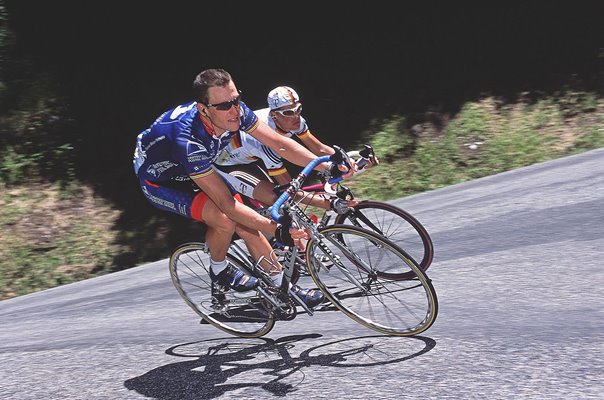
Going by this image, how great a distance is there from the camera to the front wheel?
639cm

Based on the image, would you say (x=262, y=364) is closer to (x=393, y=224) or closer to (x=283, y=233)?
(x=283, y=233)

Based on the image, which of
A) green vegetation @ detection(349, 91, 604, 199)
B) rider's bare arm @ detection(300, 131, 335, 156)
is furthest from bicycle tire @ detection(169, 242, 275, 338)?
green vegetation @ detection(349, 91, 604, 199)

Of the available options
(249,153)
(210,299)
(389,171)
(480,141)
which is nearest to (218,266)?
(210,299)

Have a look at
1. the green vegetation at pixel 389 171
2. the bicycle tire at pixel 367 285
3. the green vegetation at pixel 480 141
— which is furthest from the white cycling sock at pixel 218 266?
the green vegetation at pixel 480 141

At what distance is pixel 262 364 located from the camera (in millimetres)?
5188

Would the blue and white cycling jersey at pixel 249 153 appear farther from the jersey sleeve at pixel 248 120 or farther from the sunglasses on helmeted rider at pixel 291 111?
the jersey sleeve at pixel 248 120

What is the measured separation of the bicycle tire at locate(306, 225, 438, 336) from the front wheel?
127cm

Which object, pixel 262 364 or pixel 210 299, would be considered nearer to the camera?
pixel 262 364

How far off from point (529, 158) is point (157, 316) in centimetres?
687

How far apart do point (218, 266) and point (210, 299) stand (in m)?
0.48

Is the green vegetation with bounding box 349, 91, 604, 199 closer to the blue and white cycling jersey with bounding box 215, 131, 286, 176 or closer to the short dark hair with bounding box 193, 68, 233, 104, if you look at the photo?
the blue and white cycling jersey with bounding box 215, 131, 286, 176

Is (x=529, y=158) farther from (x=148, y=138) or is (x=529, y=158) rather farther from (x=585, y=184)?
(x=148, y=138)

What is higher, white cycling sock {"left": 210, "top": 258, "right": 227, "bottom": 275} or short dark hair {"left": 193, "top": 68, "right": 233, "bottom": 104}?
short dark hair {"left": 193, "top": 68, "right": 233, "bottom": 104}

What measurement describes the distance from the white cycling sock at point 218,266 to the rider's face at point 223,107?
1.03 metres
